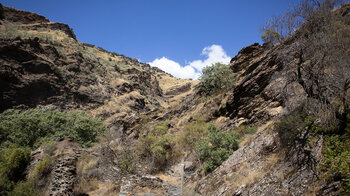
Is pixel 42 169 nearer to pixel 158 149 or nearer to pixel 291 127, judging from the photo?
pixel 158 149

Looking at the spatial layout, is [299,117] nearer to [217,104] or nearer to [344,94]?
[344,94]

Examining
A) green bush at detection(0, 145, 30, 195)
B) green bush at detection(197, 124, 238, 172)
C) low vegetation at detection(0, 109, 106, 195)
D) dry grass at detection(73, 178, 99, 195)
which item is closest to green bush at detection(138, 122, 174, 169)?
green bush at detection(197, 124, 238, 172)

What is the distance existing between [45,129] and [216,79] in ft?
78.1

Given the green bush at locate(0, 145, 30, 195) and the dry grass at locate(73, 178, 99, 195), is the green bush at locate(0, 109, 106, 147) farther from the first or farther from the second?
the dry grass at locate(73, 178, 99, 195)

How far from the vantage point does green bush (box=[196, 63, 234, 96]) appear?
22578mm

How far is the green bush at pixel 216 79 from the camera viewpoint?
22.6 m

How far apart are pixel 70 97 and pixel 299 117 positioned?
4997 cm

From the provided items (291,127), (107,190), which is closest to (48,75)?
(107,190)

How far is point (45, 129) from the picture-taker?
24.1 meters

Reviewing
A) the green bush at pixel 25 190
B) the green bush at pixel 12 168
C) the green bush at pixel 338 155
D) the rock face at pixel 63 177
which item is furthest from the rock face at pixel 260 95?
the green bush at pixel 12 168

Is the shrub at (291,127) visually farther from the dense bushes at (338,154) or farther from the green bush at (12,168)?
the green bush at (12,168)

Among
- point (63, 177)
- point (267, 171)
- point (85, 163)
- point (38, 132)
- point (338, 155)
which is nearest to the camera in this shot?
point (338, 155)

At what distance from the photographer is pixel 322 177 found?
4.16m

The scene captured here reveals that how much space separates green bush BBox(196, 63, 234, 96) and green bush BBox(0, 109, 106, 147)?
16.0 m
